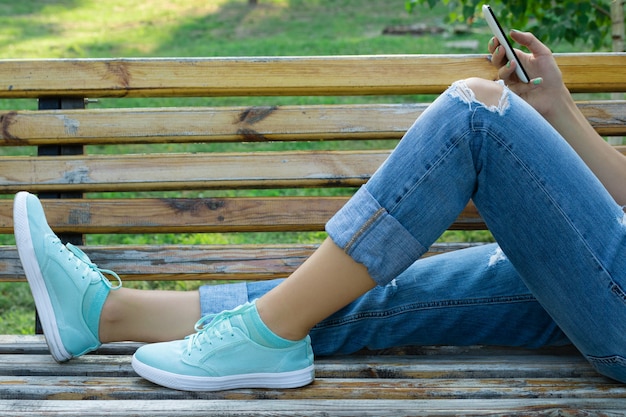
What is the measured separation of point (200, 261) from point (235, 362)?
24.7 inches

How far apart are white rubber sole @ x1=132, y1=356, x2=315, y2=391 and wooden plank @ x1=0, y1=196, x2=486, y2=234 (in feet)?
2.08

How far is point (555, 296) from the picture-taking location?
63.2 inches

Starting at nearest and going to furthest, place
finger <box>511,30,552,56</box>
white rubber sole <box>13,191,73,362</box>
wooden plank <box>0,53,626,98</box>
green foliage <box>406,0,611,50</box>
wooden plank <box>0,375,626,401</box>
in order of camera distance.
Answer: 1. wooden plank <box>0,375,626,401</box>
2. white rubber sole <box>13,191,73,362</box>
3. finger <box>511,30,552,56</box>
4. wooden plank <box>0,53,626,98</box>
5. green foliage <box>406,0,611,50</box>

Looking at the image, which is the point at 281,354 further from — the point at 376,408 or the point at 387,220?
the point at 387,220

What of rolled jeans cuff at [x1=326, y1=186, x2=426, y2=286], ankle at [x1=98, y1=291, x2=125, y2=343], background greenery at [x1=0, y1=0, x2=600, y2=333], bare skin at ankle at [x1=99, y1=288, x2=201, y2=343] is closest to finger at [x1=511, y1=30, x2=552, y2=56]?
rolled jeans cuff at [x1=326, y1=186, x2=426, y2=286]

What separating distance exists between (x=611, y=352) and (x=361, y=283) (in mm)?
524

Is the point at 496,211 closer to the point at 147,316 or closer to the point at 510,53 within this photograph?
the point at 510,53

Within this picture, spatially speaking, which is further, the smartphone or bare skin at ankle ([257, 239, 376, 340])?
the smartphone

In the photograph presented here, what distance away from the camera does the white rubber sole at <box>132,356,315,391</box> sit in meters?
1.67

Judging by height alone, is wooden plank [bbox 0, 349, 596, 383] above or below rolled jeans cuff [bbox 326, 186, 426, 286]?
below

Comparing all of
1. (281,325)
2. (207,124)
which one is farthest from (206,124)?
(281,325)

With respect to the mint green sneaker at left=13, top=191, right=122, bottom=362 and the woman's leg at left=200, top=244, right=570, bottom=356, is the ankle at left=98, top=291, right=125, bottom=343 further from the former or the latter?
the woman's leg at left=200, top=244, right=570, bottom=356

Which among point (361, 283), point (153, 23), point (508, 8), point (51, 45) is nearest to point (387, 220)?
point (361, 283)

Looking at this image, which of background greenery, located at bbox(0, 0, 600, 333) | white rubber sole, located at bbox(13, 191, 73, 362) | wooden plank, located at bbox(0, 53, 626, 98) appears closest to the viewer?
white rubber sole, located at bbox(13, 191, 73, 362)
